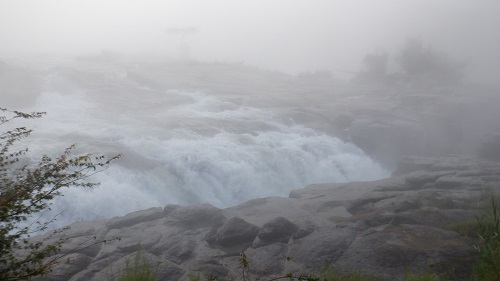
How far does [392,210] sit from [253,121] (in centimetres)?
1855

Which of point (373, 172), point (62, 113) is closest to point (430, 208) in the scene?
point (373, 172)

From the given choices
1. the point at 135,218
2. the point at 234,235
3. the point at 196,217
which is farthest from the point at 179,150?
the point at 234,235

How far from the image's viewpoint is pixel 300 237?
10969mm

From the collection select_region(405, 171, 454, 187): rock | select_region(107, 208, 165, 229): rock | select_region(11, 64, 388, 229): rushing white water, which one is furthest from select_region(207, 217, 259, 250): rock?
select_region(405, 171, 454, 187): rock

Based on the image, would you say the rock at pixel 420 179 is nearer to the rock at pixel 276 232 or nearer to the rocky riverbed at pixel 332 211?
the rocky riverbed at pixel 332 211

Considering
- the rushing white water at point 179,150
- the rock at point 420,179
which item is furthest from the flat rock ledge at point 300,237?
the rushing white water at point 179,150

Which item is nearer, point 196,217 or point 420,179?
point 196,217

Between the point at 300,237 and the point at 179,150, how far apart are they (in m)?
11.9

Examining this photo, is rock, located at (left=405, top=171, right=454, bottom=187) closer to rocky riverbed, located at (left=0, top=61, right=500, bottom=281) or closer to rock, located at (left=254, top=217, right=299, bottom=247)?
rocky riverbed, located at (left=0, top=61, right=500, bottom=281)

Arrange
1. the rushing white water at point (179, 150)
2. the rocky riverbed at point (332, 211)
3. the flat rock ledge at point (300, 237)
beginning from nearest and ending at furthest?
the flat rock ledge at point (300, 237) → the rocky riverbed at point (332, 211) → the rushing white water at point (179, 150)

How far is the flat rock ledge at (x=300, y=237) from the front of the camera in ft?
28.5

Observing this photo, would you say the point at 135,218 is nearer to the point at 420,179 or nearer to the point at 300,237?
the point at 300,237

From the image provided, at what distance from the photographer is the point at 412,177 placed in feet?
58.5

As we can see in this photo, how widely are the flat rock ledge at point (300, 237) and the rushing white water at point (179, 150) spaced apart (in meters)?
3.67
